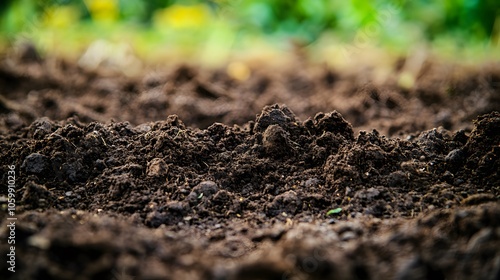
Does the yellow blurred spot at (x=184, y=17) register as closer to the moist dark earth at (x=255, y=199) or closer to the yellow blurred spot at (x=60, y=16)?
the yellow blurred spot at (x=60, y=16)

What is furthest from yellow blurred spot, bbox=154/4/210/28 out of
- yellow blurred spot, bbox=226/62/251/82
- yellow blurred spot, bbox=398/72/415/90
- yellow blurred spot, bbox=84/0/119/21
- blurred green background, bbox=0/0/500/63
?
yellow blurred spot, bbox=398/72/415/90

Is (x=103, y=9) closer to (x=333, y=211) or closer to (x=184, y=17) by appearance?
(x=184, y=17)

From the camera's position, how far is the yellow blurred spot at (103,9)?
591 centimetres

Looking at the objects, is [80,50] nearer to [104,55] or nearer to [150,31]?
[104,55]

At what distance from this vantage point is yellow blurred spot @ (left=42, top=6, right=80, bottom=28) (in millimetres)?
5125

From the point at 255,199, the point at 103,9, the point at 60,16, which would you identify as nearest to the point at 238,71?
the point at 103,9

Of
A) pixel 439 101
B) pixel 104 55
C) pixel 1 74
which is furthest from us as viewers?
pixel 104 55

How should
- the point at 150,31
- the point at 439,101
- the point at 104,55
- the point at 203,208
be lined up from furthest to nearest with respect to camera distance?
1. the point at 150,31
2. the point at 104,55
3. the point at 439,101
4. the point at 203,208

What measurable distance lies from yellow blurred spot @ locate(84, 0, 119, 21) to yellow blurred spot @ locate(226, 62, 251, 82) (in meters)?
1.96

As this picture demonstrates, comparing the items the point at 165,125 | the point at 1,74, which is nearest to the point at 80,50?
the point at 1,74

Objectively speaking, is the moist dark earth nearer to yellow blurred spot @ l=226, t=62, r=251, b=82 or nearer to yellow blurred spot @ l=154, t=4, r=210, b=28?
yellow blurred spot @ l=226, t=62, r=251, b=82

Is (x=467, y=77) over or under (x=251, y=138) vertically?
over

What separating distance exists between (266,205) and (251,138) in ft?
1.42

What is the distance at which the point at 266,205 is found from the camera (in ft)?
6.31
